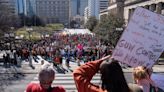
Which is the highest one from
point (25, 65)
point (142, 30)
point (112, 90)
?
point (142, 30)

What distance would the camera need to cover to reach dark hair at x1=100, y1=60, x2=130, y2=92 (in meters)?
3.54

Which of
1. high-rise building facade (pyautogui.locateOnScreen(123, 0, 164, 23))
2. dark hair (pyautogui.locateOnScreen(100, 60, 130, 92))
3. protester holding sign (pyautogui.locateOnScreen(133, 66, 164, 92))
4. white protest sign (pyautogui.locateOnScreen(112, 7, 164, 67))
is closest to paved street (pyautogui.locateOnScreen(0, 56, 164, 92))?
white protest sign (pyautogui.locateOnScreen(112, 7, 164, 67))

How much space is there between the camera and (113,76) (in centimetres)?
354

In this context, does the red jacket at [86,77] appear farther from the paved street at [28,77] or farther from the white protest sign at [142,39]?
the paved street at [28,77]

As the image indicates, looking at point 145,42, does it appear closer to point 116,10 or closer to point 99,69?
point 99,69

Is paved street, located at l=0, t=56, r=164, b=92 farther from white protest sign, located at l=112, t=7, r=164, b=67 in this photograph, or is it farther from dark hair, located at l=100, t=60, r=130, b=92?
dark hair, located at l=100, t=60, r=130, b=92

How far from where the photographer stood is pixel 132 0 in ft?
278

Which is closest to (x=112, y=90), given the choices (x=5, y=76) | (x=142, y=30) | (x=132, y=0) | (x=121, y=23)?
(x=142, y=30)

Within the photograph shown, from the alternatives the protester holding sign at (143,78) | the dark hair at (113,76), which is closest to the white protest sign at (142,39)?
the protester holding sign at (143,78)

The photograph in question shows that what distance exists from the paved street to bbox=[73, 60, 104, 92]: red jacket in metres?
16.0

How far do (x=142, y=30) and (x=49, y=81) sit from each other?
197 centimetres

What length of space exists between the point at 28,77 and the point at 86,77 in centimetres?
2136

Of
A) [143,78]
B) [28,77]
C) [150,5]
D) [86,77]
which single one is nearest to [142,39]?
[143,78]

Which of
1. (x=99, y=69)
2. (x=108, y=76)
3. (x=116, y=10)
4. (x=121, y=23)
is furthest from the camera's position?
(x=116, y=10)
